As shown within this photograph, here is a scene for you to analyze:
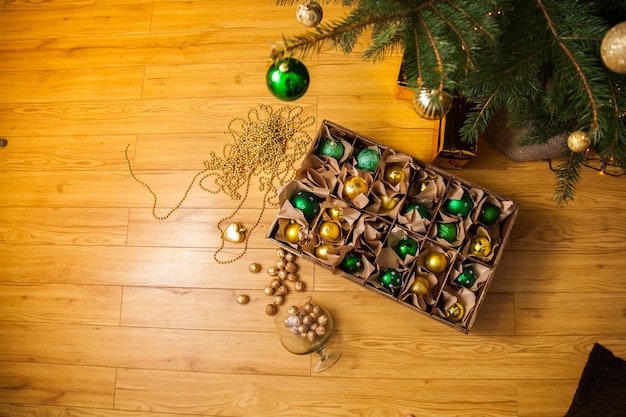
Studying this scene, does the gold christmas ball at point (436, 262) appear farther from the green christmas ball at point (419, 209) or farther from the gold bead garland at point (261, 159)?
the gold bead garland at point (261, 159)

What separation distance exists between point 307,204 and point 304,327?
33 centimetres

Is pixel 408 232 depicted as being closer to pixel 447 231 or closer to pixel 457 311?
pixel 447 231

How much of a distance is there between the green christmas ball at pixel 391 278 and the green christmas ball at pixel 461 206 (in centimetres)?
21

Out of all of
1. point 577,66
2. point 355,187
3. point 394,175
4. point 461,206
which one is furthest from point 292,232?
point 577,66

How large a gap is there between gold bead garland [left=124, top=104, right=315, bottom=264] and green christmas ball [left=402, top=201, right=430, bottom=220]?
0.39 metres

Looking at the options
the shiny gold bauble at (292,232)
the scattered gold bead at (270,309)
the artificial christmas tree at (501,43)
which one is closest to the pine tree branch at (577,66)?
the artificial christmas tree at (501,43)

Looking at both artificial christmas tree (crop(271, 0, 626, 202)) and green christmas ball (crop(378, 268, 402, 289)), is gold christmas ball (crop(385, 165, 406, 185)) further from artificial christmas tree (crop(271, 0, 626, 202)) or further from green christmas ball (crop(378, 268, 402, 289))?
artificial christmas tree (crop(271, 0, 626, 202))

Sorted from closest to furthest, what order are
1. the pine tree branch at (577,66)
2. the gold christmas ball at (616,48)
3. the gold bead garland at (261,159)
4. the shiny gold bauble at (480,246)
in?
the gold christmas ball at (616,48) → the pine tree branch at (577,66) → the shiny gold bauble at (480,246) → the gold bead garland at (261,159)

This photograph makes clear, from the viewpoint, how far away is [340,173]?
1.23 metres

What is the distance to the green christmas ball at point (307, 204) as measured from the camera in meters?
1.22

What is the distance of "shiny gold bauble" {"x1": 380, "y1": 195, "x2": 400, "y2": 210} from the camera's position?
1.22 meters

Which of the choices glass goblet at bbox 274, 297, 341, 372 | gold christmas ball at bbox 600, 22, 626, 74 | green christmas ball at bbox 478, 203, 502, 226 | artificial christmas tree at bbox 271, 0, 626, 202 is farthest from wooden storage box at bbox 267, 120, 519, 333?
gold christmas ball at bbox 600, 22, 626, 74

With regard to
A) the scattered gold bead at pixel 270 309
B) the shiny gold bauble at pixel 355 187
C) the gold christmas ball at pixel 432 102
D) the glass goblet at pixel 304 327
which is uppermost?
the gold christmas ball at pixel 432 102

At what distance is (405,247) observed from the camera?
47.1 inches
